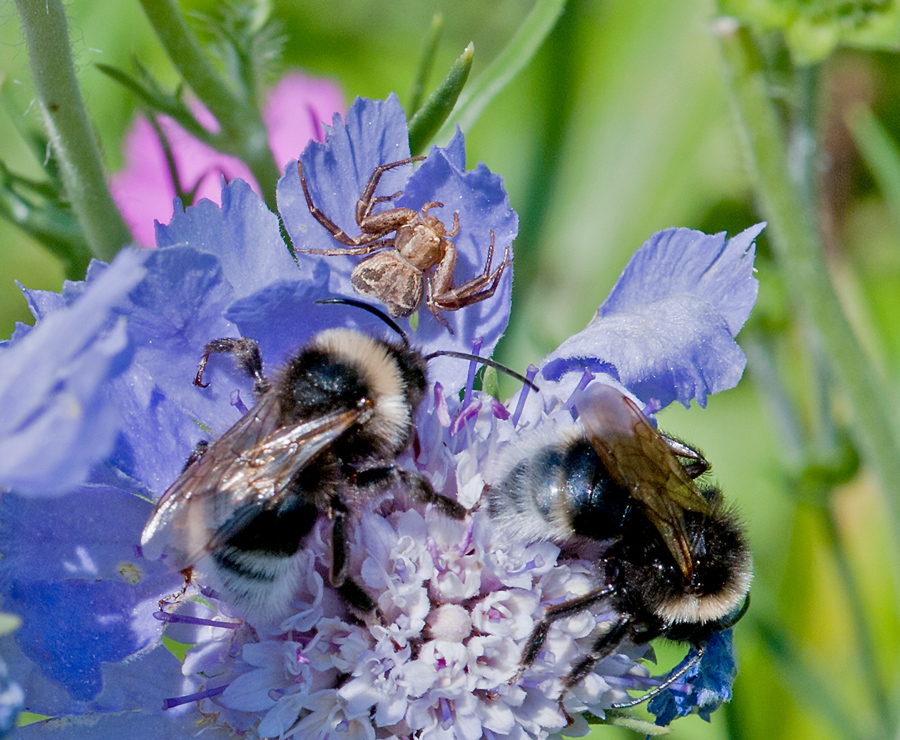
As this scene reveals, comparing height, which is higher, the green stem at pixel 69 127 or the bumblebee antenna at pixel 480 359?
the green stem at pixel 69 127

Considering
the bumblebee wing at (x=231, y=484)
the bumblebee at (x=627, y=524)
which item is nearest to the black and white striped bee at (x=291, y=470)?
the bumblebee wing at (x=231, y=484)

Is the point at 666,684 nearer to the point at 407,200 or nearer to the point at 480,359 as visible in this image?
the point at 480,359

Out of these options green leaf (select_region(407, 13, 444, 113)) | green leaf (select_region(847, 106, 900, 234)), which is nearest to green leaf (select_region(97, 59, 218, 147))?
green leaf (select_region(407, 13, 444, 113))

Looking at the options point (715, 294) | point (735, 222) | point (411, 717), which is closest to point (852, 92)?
point (735, 222)

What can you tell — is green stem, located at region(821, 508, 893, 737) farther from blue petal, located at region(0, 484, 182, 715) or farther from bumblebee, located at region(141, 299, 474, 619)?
blue petal, located at region(0, 484, 182, 715)

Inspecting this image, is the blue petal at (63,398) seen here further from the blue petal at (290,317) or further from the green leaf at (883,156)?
the green leaf at (883,156)
